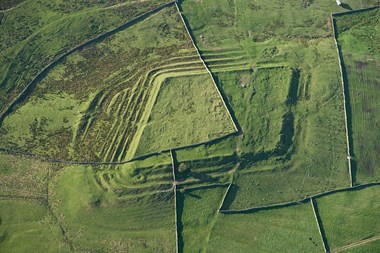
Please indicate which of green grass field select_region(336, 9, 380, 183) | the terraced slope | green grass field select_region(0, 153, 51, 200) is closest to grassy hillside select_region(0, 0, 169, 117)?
the terraced slope

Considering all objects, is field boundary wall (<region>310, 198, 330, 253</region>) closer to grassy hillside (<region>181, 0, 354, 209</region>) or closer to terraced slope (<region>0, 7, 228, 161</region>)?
grassy hillside (<region>181, 0, 354, 209</region>)

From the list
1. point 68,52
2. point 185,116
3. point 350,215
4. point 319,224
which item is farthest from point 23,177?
point 350,215

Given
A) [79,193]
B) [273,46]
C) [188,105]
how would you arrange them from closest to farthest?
1. [79,193]
2. [188,105]
3. [273,46]

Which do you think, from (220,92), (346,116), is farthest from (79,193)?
(346,116)

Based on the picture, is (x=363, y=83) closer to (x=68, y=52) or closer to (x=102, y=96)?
(x=102, y=96)

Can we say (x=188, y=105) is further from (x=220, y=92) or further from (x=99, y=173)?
(x=99, y=173)

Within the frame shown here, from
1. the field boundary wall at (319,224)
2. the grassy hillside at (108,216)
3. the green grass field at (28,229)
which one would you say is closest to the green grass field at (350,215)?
the field boundary wall at (319,224)

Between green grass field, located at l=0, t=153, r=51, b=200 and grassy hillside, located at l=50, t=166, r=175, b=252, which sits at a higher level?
green grass field, located at l=0, t=153, r=51, b=200
